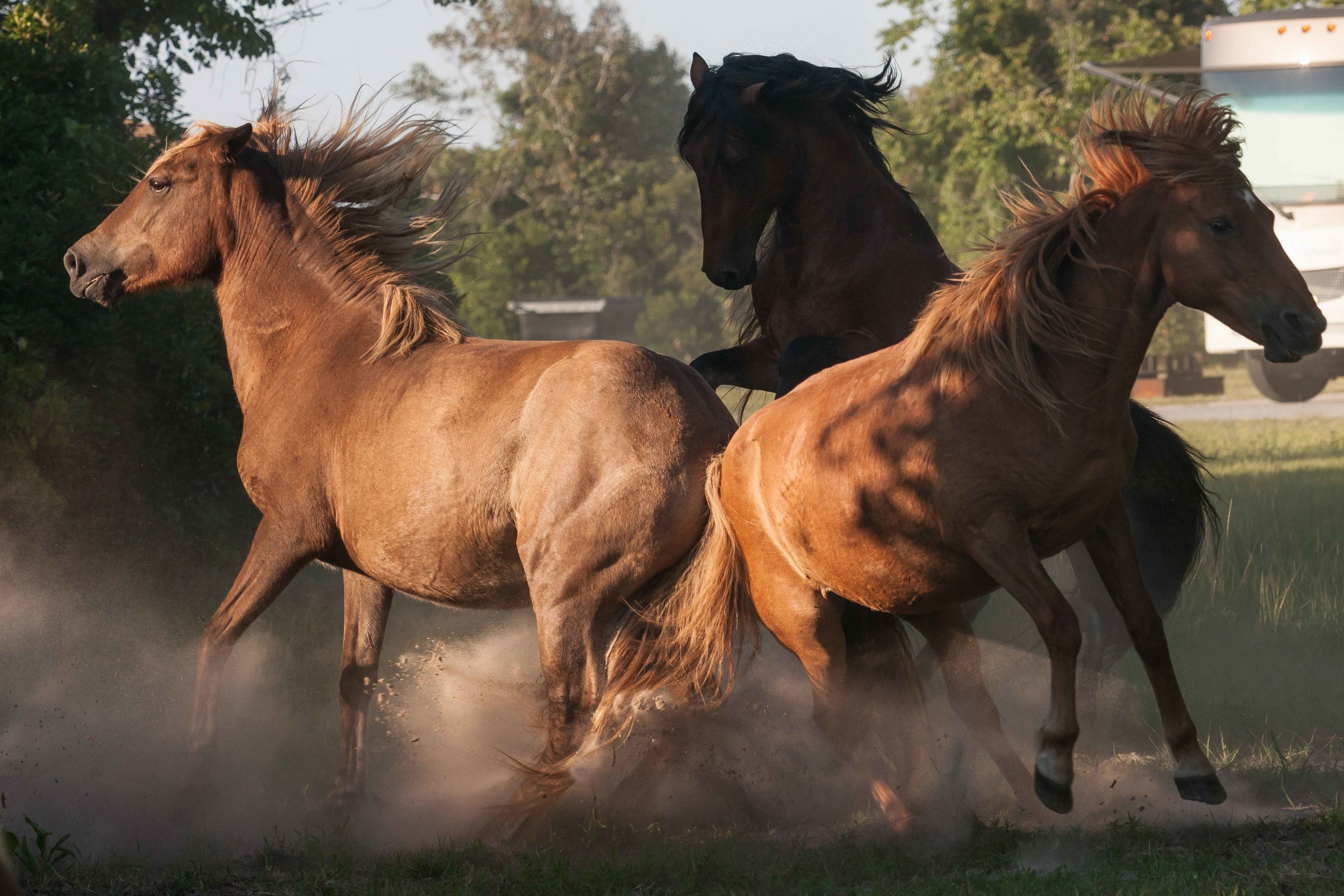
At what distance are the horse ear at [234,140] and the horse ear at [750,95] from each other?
1.86m

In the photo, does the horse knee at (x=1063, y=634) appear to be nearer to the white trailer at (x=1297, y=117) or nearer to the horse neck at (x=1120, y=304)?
the horse neck at (x=1120, y=304)

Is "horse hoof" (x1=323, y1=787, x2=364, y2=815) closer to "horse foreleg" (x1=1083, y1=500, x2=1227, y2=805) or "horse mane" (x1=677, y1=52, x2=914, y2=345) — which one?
"horse mane" (x1=677, y1=52, x2=914, y2=345)

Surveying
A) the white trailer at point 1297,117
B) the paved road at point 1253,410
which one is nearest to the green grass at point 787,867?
the white trailer at point 1297,117

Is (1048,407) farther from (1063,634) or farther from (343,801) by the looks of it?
(343,801)

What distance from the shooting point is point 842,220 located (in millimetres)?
5125

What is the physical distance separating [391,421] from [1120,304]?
2380 millimetres

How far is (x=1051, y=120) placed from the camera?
2502 centimetres

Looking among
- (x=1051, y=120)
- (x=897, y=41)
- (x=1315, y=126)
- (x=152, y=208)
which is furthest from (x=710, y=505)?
(x=897, y=41)

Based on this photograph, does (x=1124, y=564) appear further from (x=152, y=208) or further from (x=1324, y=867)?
(x=152, y=208)

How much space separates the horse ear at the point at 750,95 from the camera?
5102 mm

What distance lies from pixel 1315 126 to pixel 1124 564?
13068 mm

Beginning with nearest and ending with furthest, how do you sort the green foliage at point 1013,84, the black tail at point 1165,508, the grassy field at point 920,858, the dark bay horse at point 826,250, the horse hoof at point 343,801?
1. the grassy field at point 920,858
2. the horse hoof at point 343,801
3. the dark bay horse at point 826,250
4. the black tail at point 1165,508
5. the green foliage at point 1013,84

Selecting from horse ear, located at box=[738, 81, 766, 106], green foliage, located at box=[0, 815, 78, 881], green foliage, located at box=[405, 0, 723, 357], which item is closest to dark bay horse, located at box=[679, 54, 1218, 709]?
horse ear, located at box=[738, 81, 766, 106]

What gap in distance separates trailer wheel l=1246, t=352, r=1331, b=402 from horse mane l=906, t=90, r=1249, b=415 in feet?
45.8
